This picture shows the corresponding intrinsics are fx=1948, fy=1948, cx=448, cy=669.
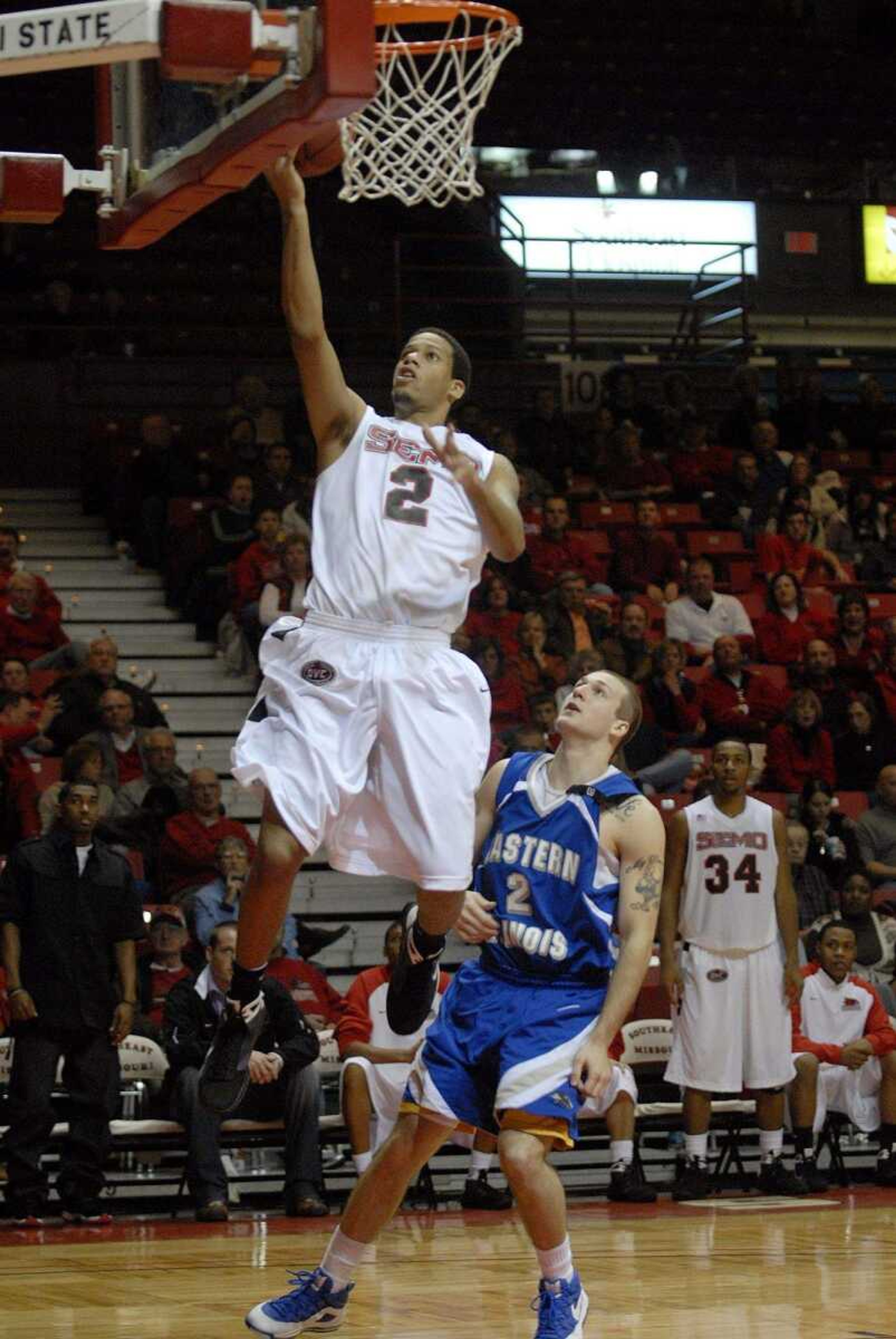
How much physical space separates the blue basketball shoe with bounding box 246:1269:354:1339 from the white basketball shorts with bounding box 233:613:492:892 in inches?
46.5

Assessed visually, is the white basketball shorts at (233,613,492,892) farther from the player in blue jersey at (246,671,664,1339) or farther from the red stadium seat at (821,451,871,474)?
the red stadium seat at (821,451,871,474)

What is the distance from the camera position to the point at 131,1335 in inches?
229

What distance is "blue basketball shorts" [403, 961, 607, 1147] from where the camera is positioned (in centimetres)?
533

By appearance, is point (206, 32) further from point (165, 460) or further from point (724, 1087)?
point (165, 460)

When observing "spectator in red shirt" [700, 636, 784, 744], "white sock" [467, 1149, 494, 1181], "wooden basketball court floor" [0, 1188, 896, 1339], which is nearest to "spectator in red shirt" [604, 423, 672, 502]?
"spectator in red shirt" [700, 636, 784, 744]

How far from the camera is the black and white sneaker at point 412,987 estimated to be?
589 centimetres

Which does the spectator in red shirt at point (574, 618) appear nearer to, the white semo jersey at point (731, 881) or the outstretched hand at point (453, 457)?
the white semo jersey at point (731, 881)

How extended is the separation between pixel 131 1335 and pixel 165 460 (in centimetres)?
1064

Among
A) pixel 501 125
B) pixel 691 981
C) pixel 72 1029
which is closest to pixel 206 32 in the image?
pixel 72 1029

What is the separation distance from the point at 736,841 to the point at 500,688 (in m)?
2.67

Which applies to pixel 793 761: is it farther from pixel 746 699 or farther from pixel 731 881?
pixel 731 881

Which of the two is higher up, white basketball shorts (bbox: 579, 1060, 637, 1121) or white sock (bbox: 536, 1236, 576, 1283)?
white sock (bbox: 536, 1236, 576, 1283)

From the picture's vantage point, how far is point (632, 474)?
17.4 metres

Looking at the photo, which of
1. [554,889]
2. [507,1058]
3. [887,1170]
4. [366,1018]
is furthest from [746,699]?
[507,1058]
